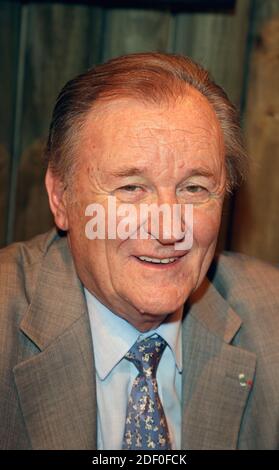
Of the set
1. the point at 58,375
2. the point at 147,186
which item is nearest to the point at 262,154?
the point at 147,186

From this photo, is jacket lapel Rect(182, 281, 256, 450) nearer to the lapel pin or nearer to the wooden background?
the lapel pin

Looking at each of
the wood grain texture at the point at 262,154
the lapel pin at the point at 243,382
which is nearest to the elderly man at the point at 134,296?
the lapel pin at the point at 243,382

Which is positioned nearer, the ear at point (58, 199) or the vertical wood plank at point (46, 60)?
the ear at point (58, 199)

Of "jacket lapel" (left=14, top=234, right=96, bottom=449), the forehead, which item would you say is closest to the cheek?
the forehead

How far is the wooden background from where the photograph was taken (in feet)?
9.18

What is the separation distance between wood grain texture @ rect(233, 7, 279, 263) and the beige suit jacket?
464mm

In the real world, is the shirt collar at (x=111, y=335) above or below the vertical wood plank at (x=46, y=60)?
below

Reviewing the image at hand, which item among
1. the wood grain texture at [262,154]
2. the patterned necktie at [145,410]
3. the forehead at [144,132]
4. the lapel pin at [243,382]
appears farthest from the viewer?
the wood grain texture at [262,154]

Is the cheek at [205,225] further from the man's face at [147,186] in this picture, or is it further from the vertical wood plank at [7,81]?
the vertical wood plank at [7,81]

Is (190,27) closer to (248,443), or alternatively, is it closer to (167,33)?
(167,33)

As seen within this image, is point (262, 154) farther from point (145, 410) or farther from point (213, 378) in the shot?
point (145, 410)

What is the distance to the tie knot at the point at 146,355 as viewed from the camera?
216cm

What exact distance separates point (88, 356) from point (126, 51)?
129 centimetres

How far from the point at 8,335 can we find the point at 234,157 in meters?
0.85
